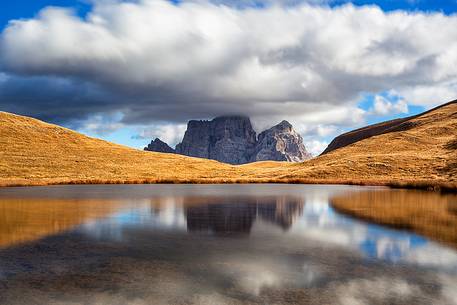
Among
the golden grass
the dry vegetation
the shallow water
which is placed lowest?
the shallow water

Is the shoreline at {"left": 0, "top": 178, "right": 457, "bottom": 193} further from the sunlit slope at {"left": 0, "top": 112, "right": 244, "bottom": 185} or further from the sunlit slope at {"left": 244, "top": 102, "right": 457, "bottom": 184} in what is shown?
the sunlit slope at {"left": 244, "top": 102, "right": 457, "bottom": 184}

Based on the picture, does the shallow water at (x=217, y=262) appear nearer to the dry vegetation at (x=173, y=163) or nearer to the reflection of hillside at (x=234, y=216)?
the reflection of hillside at (x=234, y=216)

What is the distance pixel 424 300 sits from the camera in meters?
10.7

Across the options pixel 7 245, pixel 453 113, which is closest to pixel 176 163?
pixel 7 245

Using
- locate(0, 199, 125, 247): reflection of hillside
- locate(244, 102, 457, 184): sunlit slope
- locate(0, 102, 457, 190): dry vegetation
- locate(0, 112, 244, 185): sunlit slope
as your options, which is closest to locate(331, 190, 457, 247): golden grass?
locate(0, 199, 125, 247): reflection of hillside

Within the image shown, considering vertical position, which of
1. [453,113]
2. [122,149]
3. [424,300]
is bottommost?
[424,300]

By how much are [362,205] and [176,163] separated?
86.9 m

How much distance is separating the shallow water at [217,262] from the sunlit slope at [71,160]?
57604 mm

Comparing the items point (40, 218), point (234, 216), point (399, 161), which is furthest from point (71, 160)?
point (234, 216)

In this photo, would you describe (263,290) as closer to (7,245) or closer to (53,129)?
(7,245)

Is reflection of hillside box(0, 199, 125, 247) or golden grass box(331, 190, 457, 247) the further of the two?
golden grass box(331, 190, 457, 247)

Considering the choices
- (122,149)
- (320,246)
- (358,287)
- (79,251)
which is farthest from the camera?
(122,149)

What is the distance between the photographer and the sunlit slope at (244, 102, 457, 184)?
90.8m

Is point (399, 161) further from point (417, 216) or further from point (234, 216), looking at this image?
point (234, 216)
